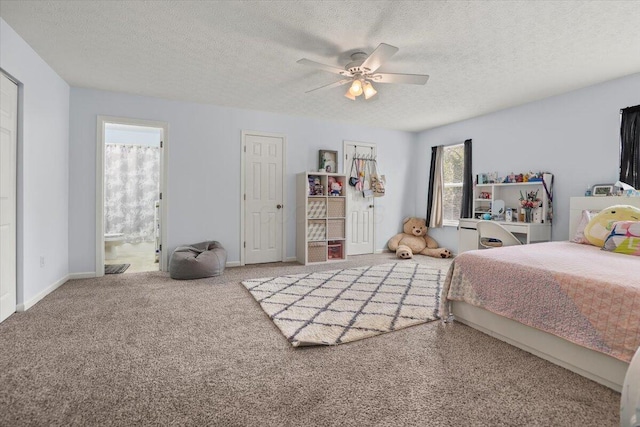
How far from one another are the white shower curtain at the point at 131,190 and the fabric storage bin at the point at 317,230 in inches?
150

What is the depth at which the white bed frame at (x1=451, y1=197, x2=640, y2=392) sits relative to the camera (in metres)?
1.68

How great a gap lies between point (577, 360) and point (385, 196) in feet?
14.6

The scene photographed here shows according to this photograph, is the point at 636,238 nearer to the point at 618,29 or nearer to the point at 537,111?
the point at 618,29

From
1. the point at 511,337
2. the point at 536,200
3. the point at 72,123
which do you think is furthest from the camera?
the point at 536,200

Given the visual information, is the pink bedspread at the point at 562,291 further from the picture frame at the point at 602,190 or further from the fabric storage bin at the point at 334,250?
the fabric storage bin at the point at 334,250

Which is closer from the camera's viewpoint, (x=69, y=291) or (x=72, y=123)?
(x=69, y=291)

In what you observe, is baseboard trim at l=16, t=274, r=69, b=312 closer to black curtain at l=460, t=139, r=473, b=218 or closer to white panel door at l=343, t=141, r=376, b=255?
white panel door at l=343, t=141, r=376, b=255

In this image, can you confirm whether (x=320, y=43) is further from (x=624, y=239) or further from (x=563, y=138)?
(x=563, y=138)

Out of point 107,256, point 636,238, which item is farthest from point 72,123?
point 636,238

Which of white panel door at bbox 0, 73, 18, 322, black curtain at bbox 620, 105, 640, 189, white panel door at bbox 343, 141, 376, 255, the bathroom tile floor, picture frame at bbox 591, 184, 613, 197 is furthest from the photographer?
white panel door at bbox 343, 141, 376, 255

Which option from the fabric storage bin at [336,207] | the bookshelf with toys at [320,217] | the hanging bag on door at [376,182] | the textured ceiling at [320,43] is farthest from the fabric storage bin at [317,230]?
the textured ceiling at [320,43]

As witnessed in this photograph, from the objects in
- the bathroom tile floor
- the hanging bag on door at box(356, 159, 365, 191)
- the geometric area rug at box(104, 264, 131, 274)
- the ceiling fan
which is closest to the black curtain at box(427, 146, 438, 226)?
the hanging bag on door at box(356, 159, 365, 191)

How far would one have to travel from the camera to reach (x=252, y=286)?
3582mm

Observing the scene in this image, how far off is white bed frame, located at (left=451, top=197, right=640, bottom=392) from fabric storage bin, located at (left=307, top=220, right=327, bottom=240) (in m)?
2.71
